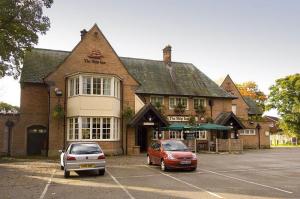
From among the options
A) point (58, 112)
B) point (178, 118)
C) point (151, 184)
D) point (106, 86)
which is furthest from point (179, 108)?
point (151, 184)

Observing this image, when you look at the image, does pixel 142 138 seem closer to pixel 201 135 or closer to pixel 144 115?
pixel 144 115

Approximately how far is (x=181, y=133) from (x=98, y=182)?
80.6 feet

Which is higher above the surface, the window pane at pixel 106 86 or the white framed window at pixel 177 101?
the window pane at pixel 106 86

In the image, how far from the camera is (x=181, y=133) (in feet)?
127

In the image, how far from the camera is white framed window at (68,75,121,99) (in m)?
28.9

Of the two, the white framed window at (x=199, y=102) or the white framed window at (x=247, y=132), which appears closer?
the white framed window at (x=199, y=102)

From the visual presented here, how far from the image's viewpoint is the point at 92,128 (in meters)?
28.8

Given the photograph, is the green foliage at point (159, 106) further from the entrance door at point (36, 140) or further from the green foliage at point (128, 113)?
the entrance door at point (36, 140)

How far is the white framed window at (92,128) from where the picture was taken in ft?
93.7

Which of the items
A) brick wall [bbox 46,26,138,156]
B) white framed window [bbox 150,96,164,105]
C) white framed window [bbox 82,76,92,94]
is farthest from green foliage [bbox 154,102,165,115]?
white framed window [bbox 82,76,92,94]

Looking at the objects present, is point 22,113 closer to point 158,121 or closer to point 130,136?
point 130,136

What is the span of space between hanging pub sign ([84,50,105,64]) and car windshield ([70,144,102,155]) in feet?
47.7

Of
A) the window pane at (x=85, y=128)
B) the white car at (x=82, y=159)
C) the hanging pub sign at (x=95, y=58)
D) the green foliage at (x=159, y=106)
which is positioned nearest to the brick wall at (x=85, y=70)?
the hanging pub sign at (x=95, y=58)

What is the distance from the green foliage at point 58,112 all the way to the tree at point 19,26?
5.08 meters
